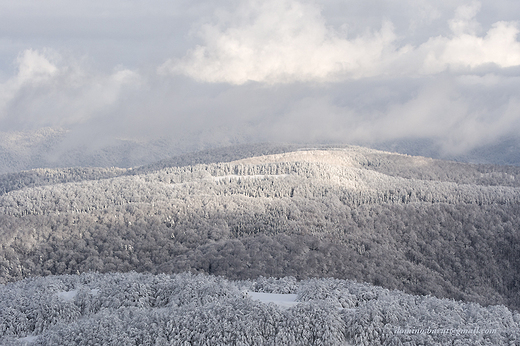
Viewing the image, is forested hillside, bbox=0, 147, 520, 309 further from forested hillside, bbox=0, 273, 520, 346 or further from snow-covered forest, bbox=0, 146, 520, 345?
forested hillside, bbox=0, 273, 520, 346

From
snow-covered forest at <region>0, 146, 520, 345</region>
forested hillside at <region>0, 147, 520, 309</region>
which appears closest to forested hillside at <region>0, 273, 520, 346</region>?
snow-covered forest at <region>0, 146, 520, 345</region>

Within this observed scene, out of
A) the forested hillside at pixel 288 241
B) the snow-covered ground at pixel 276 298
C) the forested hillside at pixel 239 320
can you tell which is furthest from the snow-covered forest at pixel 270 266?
the snow-covered ground at pixel 276 298

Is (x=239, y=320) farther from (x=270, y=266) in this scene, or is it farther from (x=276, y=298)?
(x=270, y=266)

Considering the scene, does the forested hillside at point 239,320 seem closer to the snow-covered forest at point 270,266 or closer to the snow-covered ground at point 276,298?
the snow-covered forest at point 270,266

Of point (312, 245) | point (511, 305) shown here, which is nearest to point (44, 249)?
point (312, 245)

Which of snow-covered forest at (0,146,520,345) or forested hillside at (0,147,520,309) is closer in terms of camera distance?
snow-covered forest at (0,146,520,345)

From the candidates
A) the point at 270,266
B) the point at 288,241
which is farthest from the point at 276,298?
the point at 288,241

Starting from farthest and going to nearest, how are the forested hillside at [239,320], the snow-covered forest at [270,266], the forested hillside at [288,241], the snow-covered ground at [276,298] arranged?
the forested hillside at [288,241], the snow-covered ground at [276,298], the snow-covered forest at [270,266], the forested hillside at [239,320]

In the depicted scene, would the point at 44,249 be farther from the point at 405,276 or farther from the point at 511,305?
the point at 511,305
